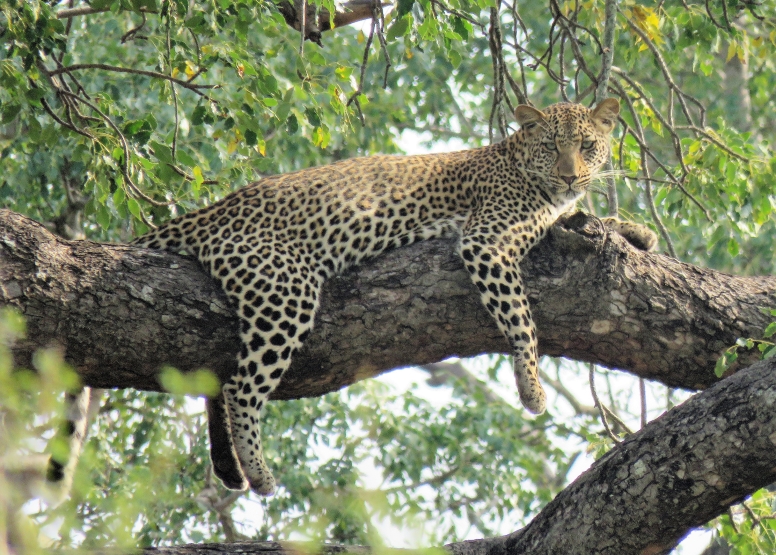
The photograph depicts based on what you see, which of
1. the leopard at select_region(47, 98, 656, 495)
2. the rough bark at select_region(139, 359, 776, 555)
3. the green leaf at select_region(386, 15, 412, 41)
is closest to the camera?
the rough bark at select_region(139, 359, 776, 555)

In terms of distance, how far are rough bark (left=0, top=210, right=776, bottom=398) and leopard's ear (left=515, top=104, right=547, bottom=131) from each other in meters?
1.45

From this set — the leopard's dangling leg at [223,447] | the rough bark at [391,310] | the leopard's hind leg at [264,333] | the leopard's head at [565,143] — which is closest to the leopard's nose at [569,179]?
the leopard's head at [565,143]

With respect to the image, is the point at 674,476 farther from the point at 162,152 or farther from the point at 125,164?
the point at 162,152

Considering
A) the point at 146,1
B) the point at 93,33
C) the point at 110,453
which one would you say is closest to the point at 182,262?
the point at 146,1

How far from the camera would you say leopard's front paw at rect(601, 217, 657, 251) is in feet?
21.1

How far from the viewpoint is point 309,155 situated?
13.2 metres

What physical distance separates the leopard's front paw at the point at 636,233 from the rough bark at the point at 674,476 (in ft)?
7.16

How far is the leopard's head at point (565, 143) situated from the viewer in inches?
266

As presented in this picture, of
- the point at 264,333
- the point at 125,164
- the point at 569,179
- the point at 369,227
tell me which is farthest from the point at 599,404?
the point at 125,164

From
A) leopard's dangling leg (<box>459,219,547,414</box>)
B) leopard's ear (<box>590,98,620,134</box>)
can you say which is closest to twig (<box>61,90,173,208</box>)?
leopard's dangling leg (<box>459,219,547,414</box>)

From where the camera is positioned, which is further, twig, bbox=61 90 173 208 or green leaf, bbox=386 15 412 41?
green leaf, bbox=386 15 412 41

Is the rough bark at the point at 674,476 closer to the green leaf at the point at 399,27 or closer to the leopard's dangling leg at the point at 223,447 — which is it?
the leopard's dangling leg at the point at 223,447

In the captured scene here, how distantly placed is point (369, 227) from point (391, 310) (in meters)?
0.97

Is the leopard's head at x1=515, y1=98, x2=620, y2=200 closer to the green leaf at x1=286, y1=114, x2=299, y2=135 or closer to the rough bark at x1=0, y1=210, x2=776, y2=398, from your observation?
the rough bark at x1=0, y1=210, x2=776, y2=398
